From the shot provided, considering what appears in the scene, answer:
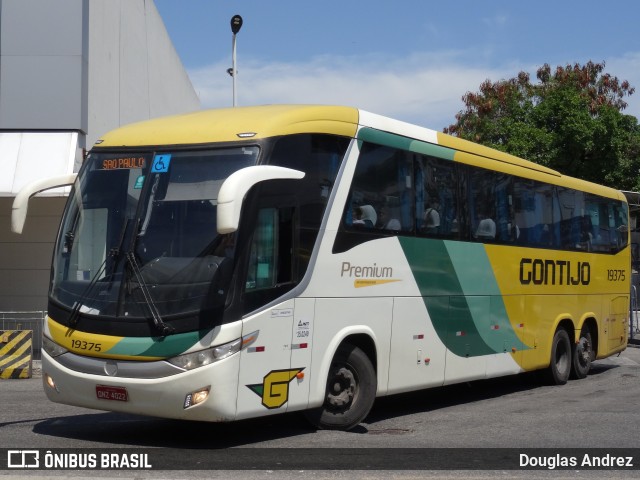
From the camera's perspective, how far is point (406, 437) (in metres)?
9.98

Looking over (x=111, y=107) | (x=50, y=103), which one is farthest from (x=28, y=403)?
(x=111, y=107)

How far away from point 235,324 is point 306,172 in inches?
72.3

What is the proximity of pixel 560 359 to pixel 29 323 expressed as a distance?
10.5m

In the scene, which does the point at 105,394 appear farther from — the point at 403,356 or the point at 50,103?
the point at 50,103

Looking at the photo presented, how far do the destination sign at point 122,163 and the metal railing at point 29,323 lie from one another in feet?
31.4

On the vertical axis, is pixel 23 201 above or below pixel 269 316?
above

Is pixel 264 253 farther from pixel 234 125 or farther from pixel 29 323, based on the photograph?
pixel 29 323

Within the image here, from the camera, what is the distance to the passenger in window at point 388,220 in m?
10.7

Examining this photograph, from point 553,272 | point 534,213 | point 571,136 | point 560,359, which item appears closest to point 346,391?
point 534,213

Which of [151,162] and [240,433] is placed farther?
[240,433]

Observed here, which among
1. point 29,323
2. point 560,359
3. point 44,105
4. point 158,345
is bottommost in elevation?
point 560,359

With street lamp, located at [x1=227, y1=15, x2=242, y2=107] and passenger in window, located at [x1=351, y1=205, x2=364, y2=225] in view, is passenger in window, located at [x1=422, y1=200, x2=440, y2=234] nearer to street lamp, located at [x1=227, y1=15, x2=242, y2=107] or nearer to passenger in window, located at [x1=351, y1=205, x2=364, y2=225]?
passenger in window, located at [x1=351, y1=205, x2=364, y2=225]

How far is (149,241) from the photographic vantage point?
8.95 metres

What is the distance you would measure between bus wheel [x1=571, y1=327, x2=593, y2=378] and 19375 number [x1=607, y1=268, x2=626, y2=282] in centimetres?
129
